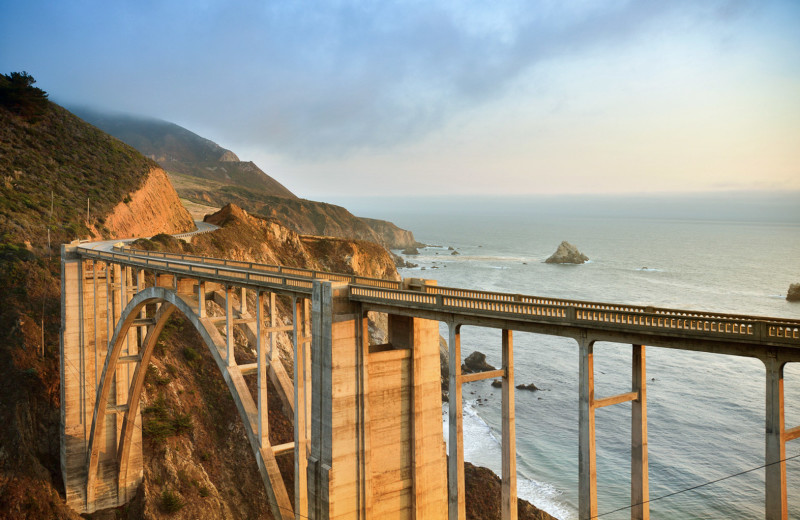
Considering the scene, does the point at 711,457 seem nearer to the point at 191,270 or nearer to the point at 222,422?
the point at 222,422

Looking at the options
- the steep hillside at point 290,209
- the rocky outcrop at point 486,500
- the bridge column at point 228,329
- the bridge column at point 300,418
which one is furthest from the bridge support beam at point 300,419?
the steep hillside at point 290,209

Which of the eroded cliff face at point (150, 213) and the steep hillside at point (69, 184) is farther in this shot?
the eroded cliff face at point (150, 213)

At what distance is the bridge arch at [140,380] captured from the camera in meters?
18.5

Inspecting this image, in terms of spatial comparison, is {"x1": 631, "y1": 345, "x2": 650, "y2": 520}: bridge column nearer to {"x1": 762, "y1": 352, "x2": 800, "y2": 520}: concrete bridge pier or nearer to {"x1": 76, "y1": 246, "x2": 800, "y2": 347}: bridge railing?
{"x1": 76, "y1": 246, "x2": 800, "y2": 347}: bridge railing

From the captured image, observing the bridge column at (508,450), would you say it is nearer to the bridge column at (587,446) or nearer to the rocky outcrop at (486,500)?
the bridge column at (587,446)

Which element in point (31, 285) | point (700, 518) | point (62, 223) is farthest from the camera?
point (62, 223)

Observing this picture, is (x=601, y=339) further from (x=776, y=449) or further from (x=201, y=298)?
(x=201, y=298)

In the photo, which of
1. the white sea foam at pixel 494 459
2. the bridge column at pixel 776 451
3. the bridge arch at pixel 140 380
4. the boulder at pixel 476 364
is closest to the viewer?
the bridge column at pixel 776 451

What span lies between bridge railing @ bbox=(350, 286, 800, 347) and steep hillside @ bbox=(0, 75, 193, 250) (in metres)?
40.0

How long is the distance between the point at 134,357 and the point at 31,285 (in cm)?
1525

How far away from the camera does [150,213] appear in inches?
2402

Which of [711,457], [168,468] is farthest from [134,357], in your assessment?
[711,457]

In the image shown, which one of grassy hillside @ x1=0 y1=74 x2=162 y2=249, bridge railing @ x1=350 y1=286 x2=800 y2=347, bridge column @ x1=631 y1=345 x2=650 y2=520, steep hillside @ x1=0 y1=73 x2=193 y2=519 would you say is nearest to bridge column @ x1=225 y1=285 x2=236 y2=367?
bridge railing @ x1=350 y1=286 x2=800 y2=347

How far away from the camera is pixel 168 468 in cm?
3002
